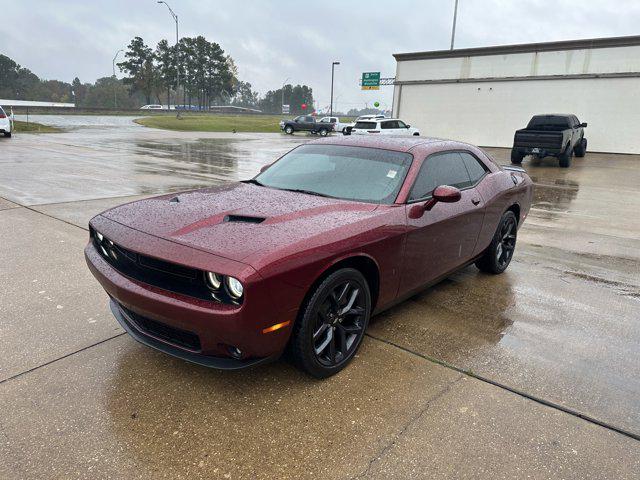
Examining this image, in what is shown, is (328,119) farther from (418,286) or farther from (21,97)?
(21,97)

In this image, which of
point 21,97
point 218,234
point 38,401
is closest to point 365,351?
point 218,234

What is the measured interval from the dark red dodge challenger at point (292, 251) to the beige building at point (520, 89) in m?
23.2

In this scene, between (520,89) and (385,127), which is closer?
(520,89)

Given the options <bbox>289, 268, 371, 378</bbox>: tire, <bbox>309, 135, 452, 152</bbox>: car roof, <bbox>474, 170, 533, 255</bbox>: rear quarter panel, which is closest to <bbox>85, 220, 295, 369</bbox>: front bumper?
<bbox>289, 268, 371, 378</bbox>: tire

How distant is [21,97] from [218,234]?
427 ft

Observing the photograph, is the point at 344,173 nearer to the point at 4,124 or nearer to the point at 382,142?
the point at 382,142

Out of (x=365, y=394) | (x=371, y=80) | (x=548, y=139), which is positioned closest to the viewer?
(x=365, y=394)

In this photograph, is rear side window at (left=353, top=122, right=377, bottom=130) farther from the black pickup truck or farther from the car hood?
the car hood

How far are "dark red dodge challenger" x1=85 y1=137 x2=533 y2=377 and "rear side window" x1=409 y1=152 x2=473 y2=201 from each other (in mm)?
17

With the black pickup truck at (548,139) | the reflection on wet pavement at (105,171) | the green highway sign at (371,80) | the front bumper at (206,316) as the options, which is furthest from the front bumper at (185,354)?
the green highway sign at (371,80)

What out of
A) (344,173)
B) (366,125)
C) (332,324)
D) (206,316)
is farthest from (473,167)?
(366,125)

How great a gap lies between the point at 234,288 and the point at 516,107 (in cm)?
2637

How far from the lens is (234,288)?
234cm

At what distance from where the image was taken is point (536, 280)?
4.80m
